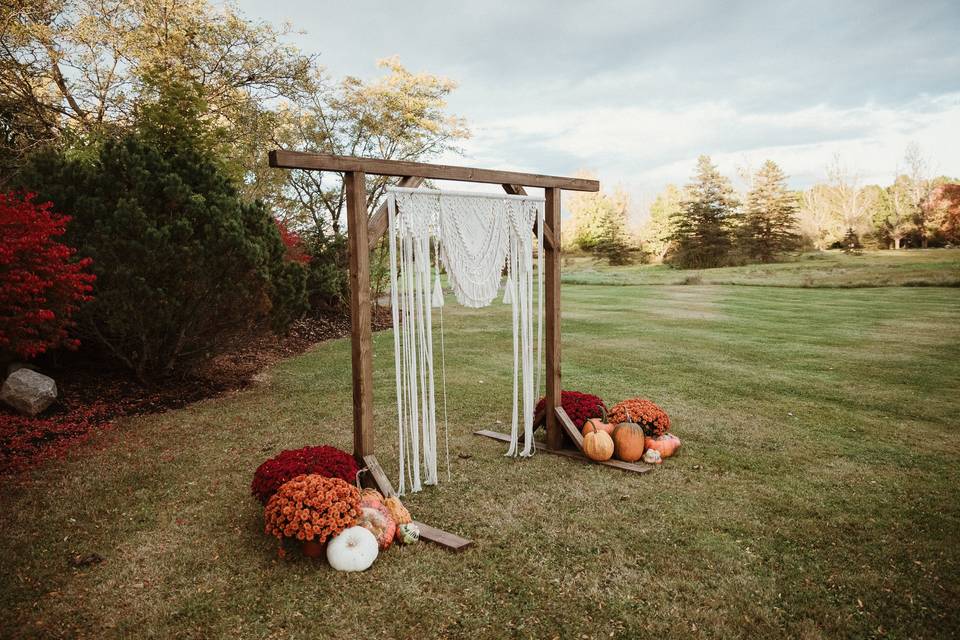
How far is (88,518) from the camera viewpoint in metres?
4.32

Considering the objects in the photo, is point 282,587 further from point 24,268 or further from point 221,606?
point 24,268

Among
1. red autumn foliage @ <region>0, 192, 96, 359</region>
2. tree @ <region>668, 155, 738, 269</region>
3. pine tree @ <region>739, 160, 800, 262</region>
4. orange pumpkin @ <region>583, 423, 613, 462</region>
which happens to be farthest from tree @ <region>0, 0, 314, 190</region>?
pine tree @ <region>739, 160, 800, 262</region>

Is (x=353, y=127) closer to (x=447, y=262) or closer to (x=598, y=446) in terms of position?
(x=447, y=262)

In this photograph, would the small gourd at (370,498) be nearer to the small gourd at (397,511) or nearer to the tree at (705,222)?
the small gourd at (397,511)

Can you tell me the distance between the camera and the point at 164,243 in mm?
7031

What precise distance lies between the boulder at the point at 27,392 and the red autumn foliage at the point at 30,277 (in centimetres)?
83

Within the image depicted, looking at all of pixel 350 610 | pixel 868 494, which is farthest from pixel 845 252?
pixel 350 610

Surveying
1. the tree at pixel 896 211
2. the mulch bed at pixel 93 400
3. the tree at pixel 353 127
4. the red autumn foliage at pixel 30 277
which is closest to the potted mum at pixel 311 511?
the mulch bed at pixel 93 400

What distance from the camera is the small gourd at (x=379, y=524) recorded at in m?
3.83

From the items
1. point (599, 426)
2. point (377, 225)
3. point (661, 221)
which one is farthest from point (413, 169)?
point (661, 221)

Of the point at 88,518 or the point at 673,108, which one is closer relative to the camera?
the point at 88,518

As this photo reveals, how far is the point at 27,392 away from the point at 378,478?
5231 mm

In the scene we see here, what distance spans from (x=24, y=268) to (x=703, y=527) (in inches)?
272

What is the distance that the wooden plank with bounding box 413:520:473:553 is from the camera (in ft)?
12.7
